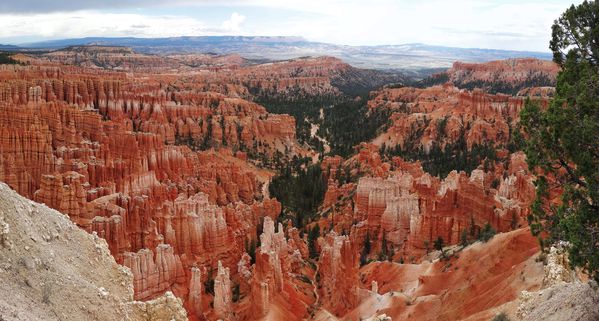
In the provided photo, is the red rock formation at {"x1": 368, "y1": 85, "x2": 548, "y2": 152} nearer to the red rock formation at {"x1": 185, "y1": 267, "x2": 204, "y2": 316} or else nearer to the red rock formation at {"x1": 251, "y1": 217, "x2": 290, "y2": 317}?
the red rock formation at {"x1": 251, "y1": 217, "x2": 290, "y2": 317}

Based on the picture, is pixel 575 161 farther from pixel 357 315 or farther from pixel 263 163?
pixel 263 163

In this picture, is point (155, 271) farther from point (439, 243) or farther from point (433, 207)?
point (433, 207)

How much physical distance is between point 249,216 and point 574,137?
23.1 m

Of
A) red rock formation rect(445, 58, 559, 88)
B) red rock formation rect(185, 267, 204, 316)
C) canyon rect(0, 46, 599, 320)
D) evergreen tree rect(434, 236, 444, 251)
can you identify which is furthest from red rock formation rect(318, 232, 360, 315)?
red rock formation rect(445, 58, 559, 88)

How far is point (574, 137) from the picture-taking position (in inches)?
329

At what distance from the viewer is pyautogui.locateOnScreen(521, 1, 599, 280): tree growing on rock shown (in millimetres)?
8180

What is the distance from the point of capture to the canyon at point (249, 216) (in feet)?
57.0

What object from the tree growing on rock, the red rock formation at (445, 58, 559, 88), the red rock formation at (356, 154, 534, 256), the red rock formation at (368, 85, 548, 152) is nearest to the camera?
the tree growing on rock

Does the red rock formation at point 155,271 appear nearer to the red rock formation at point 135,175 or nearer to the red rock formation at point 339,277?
the red rock formation at point 135,175

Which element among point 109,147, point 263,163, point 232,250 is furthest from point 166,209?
point 263,163

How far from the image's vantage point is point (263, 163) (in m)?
55.9

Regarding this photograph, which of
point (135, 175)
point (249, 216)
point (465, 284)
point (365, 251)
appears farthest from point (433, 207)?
point (135, 175)

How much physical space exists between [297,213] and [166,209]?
15581mm

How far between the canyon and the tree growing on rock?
143cm
